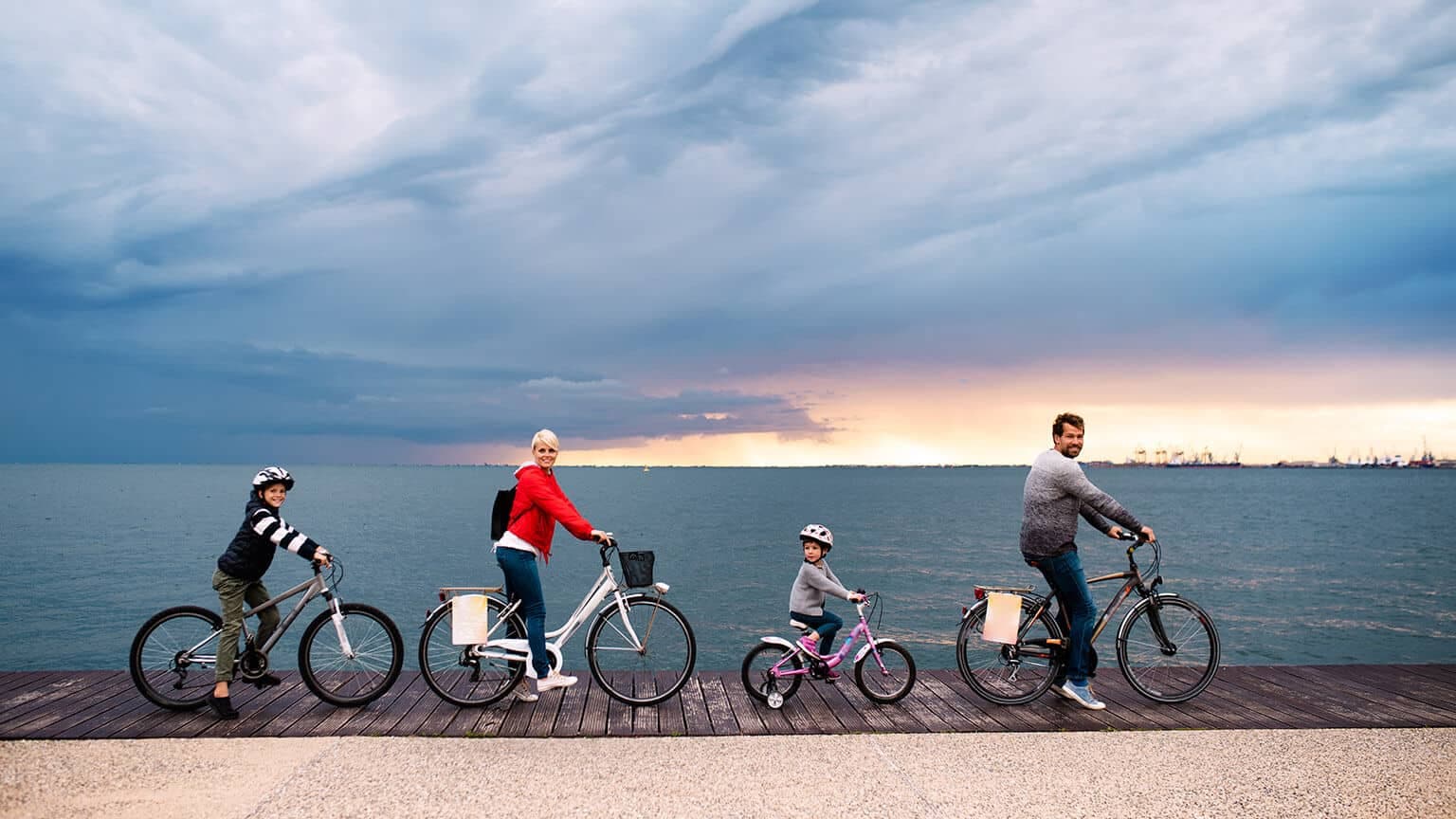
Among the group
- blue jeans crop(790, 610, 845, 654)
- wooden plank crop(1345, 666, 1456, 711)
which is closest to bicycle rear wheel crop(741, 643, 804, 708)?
blue jeans crop(790, 610, 845, 654)

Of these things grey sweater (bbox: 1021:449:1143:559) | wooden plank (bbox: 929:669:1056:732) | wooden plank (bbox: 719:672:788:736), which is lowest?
wooden plank (bbox: 719:672:788:736)

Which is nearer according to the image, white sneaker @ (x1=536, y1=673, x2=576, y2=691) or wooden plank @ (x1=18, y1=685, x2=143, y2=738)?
wooden plank @ (x1=18, y1=685, x2=143, y2=738)

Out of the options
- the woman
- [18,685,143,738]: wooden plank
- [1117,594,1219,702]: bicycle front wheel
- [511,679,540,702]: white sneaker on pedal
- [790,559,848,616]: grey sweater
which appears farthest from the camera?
[1117,594,1219,702]: bicycle front wheel

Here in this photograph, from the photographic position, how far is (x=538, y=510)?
21.5 ft

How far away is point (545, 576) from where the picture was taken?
40.1 meters

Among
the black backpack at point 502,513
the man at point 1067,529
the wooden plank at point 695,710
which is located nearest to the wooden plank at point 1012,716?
the man at point 1067,529

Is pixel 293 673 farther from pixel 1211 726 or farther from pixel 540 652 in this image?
pixel 1211 726

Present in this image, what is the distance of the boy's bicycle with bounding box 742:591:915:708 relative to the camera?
672 centimetres

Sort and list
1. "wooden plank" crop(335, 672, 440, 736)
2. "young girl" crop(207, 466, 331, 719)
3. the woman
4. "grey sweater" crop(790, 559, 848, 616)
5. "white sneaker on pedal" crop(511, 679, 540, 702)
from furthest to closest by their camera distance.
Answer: "white sneaker on pedal" crop(511, 679, 540, 702), "grey sweater" crop(790, 559, 848, 616), the woman, "young girl" crop(207, 466, 331, 719), "wooden plank" crop(335, 672, 440, 736)

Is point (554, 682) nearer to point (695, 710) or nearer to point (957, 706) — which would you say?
point (695, 710)

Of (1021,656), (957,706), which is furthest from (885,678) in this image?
(1021,656)

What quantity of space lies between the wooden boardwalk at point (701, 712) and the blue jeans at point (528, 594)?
42 centimetres

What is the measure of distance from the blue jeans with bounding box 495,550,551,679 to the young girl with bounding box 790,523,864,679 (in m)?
1.92

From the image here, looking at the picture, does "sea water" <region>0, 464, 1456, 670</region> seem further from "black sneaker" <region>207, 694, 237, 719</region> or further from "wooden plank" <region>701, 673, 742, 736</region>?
"black sneaker" <region>207, 694, 237, 719</region>
